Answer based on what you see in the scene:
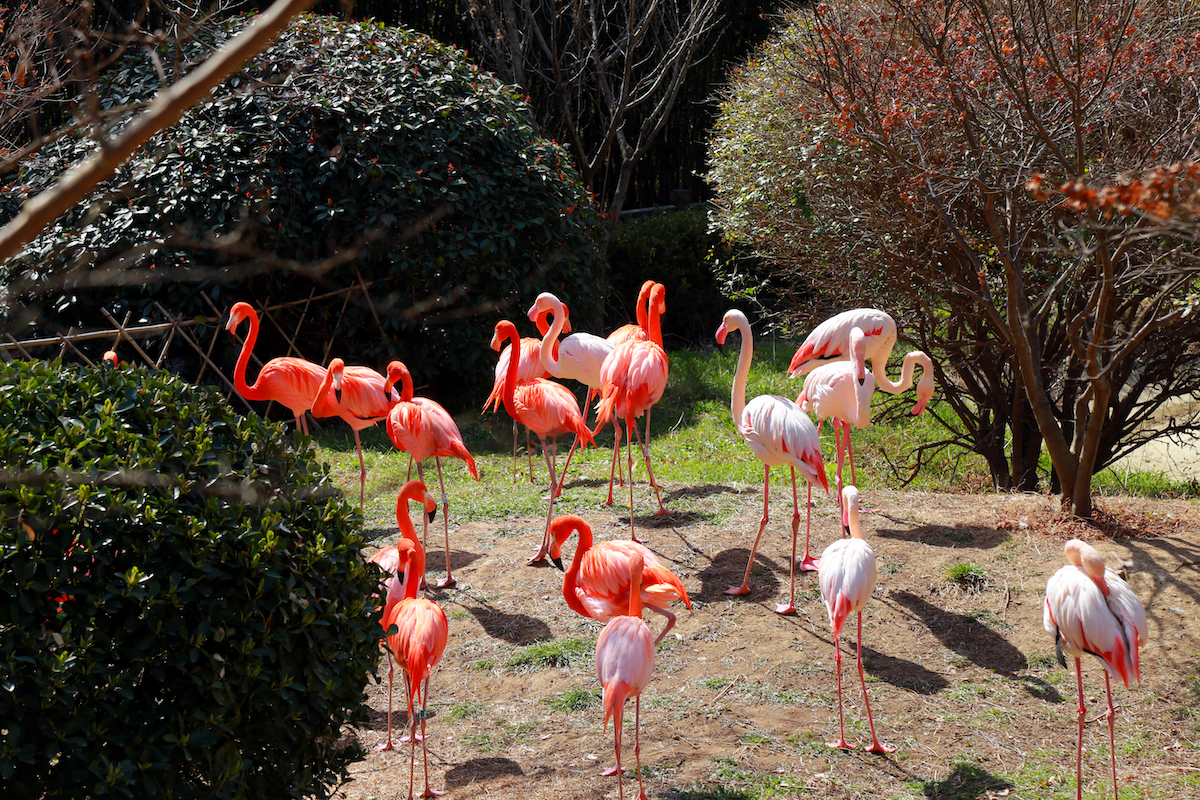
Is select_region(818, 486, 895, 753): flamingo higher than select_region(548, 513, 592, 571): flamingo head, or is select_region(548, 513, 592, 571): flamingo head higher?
select_region(548, 513, 592, 571): flamingo head

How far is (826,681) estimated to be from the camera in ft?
14.4

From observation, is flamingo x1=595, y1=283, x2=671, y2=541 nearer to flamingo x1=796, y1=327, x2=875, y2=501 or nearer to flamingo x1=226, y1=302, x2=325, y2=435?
flamingo x1=796, y1=327, x2=875, y2=501

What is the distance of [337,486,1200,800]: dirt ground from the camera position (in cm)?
370

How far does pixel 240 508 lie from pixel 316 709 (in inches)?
26.0

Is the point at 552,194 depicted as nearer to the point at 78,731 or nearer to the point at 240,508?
the point at 240,508

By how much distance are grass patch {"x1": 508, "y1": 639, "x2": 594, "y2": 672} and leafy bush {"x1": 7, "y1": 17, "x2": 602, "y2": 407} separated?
14.3ft

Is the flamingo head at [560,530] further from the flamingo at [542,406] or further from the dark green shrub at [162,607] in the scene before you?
the flamingo at [542,406]

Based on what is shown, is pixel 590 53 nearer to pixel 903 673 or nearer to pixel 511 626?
pixel 511 626

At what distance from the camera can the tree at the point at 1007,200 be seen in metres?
5.02

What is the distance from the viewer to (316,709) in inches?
113

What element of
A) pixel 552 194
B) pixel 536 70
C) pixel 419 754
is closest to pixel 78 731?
pixel 419 754

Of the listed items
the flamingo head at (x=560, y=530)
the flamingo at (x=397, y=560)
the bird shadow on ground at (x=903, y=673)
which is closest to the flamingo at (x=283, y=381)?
the flamingo at (x=397, y=560)

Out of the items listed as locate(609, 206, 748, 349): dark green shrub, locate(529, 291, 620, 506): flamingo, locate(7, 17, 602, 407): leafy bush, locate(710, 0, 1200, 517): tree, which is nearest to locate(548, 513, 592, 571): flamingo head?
locate(710, 0, 1200, 517): tree

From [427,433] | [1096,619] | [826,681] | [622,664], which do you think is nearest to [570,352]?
[427,433]
